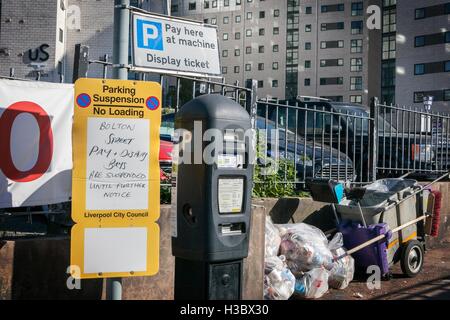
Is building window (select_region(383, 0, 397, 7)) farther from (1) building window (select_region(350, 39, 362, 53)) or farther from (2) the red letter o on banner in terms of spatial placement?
(2) the red letter o on banner

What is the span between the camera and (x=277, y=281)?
5332 mm

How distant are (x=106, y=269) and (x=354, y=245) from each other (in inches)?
142

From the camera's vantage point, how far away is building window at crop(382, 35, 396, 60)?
6043 centimetres

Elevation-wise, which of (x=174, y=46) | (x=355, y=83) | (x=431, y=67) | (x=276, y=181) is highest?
(x=431, y=67)

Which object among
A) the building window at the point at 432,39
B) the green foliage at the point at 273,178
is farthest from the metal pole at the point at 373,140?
the building window at the point at 432,39

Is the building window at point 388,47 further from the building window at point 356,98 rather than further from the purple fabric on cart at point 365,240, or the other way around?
the purple fabric on cart at point 365,240

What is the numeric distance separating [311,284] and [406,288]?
136 cm

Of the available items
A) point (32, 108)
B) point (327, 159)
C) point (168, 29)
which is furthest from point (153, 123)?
point (327, 159)

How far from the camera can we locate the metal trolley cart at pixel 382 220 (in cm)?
629

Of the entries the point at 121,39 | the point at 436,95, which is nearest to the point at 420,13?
the point at 436,95

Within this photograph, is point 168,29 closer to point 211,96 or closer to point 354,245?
point 211,96

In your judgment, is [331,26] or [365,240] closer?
[365,240]

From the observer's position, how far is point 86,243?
3.54 metres

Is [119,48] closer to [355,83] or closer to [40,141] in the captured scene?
[40,141]
